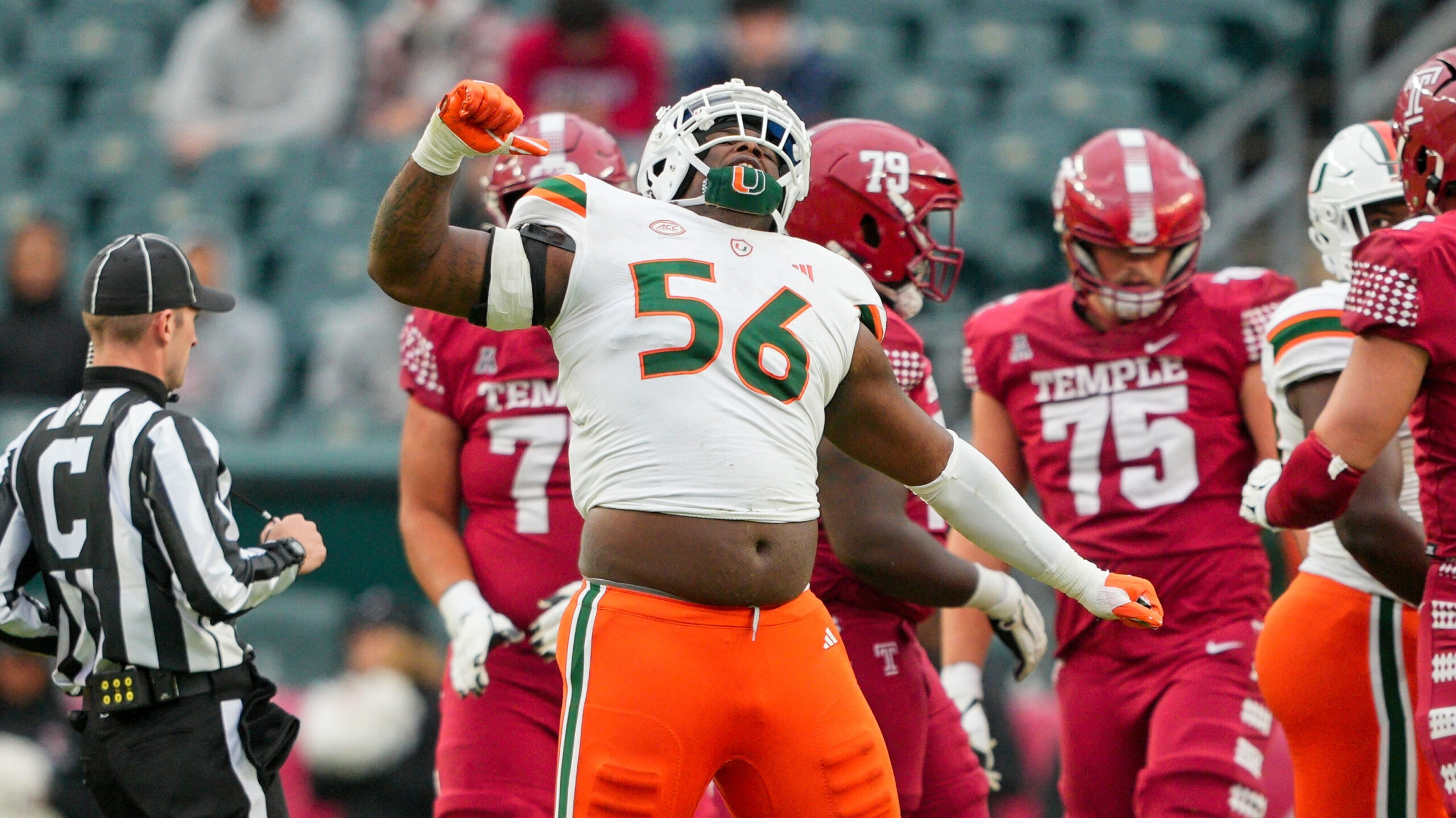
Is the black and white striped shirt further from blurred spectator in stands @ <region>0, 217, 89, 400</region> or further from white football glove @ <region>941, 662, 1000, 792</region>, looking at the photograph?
blurred spectator in stands @ <region>0, 217, 89, 400</region>

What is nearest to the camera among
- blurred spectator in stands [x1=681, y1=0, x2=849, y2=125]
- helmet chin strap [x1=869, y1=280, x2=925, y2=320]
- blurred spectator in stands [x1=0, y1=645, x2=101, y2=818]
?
helmet chin strap [x1=869, y1=280, x2=925, y2=320]

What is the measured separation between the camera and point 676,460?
3.47 metres

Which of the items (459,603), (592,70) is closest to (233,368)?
(592,70)

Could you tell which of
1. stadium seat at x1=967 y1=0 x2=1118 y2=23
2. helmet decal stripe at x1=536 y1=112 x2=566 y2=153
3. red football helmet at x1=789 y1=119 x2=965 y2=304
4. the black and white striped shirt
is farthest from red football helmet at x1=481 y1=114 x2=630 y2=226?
stadium seat at x1=967 y1=0 x2=1118 y2=23

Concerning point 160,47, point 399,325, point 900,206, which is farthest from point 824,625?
point 160,47

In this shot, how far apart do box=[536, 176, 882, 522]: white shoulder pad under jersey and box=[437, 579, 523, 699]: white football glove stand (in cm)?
97

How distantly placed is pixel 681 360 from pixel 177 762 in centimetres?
162

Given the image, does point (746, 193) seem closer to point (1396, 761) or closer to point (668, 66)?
A: point (1396, 761)

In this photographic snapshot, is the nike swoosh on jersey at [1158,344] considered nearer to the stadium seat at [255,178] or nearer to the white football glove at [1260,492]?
the white football glove at [1260,492]

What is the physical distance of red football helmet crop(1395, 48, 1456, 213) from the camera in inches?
149

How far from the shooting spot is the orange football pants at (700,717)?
3.42 metres

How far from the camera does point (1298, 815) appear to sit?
442 cm

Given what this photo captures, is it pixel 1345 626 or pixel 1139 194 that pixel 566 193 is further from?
pixel 1345 626

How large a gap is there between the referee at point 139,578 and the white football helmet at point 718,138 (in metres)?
1.29
